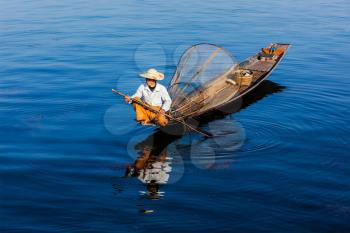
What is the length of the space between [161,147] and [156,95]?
1509 mm

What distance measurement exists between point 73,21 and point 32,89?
17.0m

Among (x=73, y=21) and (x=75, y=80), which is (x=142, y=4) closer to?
(x=73, y=21)

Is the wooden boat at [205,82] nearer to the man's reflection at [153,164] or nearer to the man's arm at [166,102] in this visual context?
the man's arm at [166,102]

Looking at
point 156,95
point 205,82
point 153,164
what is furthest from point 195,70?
point 153,164

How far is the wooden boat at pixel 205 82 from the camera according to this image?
43.4 feet

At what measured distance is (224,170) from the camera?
10.7 meters

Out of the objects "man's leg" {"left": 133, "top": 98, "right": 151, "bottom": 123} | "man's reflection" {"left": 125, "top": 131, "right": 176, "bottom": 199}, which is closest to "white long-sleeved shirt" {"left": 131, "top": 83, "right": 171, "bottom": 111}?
"man's leg" {"left": 133, "top": 98, "right": 151, "bottom": 123}

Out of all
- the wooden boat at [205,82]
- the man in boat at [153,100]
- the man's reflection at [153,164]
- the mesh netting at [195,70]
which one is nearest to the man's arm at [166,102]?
the man in boat at [153,100]

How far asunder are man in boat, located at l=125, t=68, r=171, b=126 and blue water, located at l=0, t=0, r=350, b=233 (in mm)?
958

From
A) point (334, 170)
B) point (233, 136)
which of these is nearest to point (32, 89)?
point (233, 136)

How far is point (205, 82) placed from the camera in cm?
1496

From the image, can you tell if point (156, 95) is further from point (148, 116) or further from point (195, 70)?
point (195, 70)

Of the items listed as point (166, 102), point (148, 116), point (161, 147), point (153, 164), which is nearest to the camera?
point (153, 164)

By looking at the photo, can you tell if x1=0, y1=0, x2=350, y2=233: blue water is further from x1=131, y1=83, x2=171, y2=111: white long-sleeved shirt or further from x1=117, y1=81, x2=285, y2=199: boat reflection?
x1=131, y1=83, x2=171, y2=111: white long-sleeved shirt
